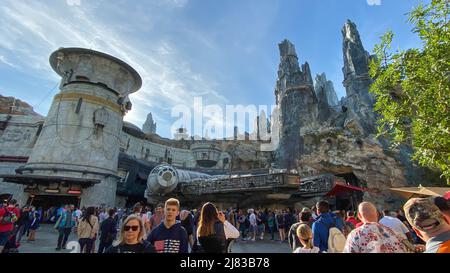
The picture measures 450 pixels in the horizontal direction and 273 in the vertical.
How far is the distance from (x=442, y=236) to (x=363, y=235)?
0.70 m

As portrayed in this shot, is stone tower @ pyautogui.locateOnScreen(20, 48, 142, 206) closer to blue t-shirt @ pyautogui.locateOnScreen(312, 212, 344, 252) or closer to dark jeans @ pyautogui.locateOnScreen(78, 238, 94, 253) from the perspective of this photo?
dark jeans @ pyautogui.locateOnScreen(78, 238, 94, 253)

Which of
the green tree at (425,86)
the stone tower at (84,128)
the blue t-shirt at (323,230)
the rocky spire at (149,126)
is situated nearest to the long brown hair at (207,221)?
the blue t-shirt at (323,230)

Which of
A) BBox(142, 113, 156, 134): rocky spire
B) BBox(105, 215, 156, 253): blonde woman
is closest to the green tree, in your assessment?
BBox(105, 215, 156, 253): blonde woman

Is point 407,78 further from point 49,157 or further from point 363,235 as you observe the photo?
point 49,157

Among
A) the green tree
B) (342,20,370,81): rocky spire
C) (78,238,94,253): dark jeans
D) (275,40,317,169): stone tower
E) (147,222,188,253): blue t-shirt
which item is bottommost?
(78,238,94,253): dark jeans

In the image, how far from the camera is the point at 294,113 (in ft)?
149

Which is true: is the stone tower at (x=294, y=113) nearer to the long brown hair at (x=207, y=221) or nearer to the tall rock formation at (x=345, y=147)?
the tall rock formation at (x=345, y=147)

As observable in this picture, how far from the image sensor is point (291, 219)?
44.5 feet

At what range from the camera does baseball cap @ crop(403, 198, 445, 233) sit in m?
2.27

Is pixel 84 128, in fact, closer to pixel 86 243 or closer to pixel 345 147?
pixel 86 243

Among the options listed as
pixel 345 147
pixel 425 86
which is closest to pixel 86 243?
pixel 425 86

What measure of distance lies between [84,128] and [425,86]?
25.7 meters

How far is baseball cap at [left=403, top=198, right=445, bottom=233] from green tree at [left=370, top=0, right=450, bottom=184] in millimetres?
7990
